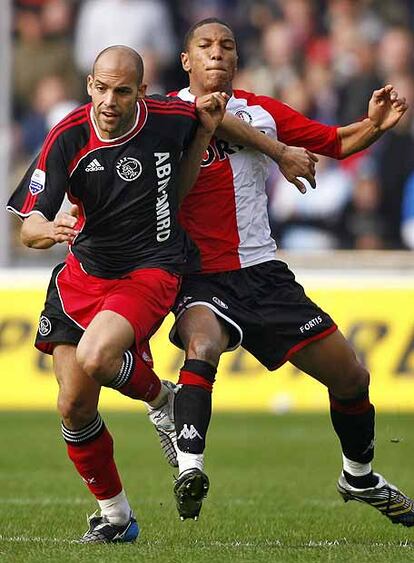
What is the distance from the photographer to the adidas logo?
21.7 feet

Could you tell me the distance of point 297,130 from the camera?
7.47 metres

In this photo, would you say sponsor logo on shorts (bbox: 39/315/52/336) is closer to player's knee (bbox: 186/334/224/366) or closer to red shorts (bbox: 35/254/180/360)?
red shorts (bbox: 35/254/180/360)

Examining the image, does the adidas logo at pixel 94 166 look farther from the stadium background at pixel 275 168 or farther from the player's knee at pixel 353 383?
the stadium background at pixel 275 168

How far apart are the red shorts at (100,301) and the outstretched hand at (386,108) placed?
144 centimetres

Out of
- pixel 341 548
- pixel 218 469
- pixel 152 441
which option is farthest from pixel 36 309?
pixel 341 548

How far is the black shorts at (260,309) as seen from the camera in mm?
7055

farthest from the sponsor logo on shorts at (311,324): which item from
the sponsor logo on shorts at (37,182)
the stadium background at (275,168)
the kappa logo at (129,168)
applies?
the stadium background at (275,168)

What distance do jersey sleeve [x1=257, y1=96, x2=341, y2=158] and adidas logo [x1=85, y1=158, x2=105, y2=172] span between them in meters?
1.22

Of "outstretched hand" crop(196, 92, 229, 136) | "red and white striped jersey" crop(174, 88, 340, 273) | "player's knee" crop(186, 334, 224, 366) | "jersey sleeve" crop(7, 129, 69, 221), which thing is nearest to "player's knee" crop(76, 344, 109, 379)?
"player's knee" crop(186, 334, 224, 366)

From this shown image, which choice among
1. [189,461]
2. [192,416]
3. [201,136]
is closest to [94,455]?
[192,416]

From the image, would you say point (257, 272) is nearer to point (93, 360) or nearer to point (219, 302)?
point (219, 302)

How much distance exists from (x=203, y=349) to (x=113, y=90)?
1313 mm

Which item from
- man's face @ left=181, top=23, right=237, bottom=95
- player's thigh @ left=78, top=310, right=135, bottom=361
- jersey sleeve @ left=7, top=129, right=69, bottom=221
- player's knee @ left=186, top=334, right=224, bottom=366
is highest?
man's face @ left=181, top=23, right=237, bottom=95

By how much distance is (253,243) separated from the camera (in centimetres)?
729
